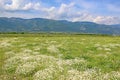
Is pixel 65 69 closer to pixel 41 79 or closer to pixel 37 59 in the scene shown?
pixel 41 79

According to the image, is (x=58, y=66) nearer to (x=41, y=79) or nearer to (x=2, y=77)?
(x=41, y=79)

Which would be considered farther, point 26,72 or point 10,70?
point 10,70

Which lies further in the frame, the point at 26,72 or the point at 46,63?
the point at 46,63

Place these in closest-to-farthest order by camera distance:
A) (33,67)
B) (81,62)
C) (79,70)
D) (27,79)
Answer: (27,79) → (79,70) → (33,67) → (81,62)

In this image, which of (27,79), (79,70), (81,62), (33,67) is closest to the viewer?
(27,79)

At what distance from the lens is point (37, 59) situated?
991 inches

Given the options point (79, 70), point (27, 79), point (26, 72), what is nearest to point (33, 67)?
point (26, 72)

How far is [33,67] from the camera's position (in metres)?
21.7

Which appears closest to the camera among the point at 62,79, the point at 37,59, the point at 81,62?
the point at 62,79

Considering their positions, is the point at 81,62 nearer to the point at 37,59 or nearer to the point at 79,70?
the point at 79,70

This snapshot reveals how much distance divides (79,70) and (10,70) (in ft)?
22.3

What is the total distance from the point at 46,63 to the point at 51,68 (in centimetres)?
294

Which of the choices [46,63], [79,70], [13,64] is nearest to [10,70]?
[13,64]

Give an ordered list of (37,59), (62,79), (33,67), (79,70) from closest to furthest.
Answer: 1. (62,79)
2. (79,70)
3. (33,67)
4. (37,59)
